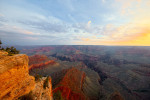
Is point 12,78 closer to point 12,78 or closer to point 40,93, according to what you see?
point 12,78

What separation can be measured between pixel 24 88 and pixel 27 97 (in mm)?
954

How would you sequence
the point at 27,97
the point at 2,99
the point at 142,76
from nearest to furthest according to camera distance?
the point at 2,99
the point at 27,97
the point at 142,76

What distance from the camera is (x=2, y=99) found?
16.1 feet

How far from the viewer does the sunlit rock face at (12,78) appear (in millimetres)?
5039

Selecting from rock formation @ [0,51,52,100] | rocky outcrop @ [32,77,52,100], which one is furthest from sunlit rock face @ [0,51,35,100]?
rocky outcrop @ [32,77,52,100]

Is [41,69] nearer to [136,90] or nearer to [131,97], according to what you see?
[131,97]

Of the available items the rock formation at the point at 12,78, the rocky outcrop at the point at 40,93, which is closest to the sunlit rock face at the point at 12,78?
the rock formation at the point at 12,78

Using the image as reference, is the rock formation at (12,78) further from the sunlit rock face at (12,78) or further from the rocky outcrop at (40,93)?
the rocky outcrop at (40,93)

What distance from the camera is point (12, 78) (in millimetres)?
5723

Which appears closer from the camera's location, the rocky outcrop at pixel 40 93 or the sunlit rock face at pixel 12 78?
the sunlit rock face at pixel 12 78

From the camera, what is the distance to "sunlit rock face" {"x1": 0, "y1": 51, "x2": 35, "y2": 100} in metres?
5.04

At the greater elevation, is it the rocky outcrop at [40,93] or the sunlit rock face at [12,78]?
the sunlit rock face at [12,78]

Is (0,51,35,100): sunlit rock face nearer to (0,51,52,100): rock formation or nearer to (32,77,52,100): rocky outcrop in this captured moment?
(0,51,52,100): rock formation

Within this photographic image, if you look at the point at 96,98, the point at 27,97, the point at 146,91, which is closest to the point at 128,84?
the point at 146,91
